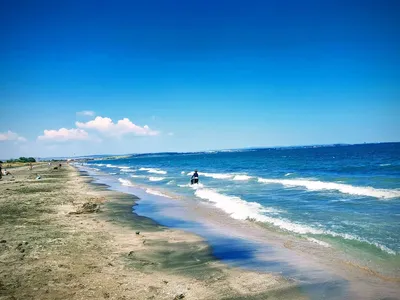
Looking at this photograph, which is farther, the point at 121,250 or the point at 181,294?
the point at 121,250

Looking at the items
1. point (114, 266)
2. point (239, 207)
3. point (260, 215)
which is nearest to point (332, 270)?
point (114, 266)

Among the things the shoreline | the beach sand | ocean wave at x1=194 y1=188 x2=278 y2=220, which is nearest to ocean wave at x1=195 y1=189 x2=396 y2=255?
ocean wave at x1=194 y1=188 x2=278 y2=220

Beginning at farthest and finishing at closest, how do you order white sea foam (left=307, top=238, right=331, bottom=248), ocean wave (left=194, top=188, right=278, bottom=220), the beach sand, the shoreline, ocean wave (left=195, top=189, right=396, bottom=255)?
ocean wave (left=194, top=188, right=278, bottom=220) < ocean wave (left=195, top=189, right=396, bottom=255) < white sea foam (left=307, top=238, right=331, bottom=248) < the shoreline < the beach sand

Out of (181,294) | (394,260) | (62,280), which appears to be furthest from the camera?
(394,260)

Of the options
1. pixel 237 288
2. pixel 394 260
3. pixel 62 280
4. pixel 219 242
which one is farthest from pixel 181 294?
pixel 394 260

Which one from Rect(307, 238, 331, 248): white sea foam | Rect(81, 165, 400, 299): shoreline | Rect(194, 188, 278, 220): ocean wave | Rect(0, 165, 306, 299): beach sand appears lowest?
Rect(194, 188, 278, 220): ocean wave

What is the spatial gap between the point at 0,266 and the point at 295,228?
11.9 meters

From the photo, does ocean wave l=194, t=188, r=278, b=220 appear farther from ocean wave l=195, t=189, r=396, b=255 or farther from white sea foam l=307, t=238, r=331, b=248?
white sea foam l=307, t=238, r=331, b=248

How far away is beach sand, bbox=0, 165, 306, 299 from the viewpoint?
25.0 ft

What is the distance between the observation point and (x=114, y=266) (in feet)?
30.9

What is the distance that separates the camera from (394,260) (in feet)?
32.2

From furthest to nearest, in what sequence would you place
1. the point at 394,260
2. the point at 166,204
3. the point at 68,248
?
the point at 166,204 → the point at 68,248 → the point at 394,260

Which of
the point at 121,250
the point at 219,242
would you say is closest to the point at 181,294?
the point at 121,250

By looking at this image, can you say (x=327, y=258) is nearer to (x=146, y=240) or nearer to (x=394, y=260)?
(x=394, y=260)
